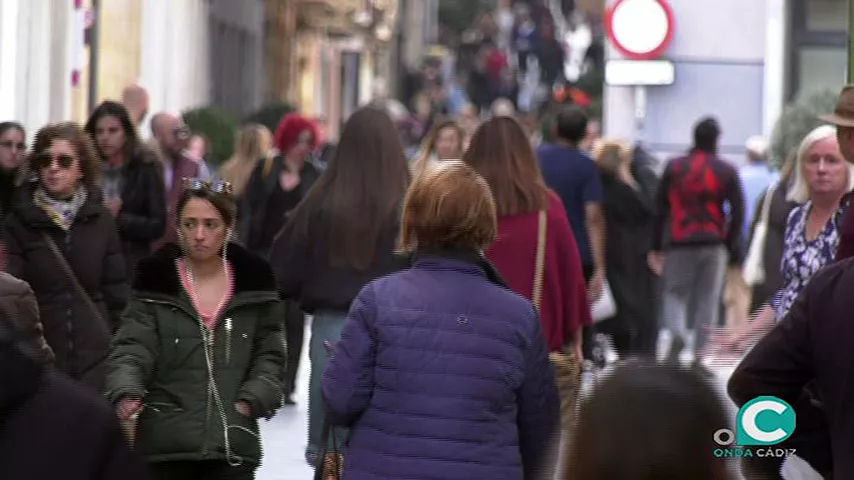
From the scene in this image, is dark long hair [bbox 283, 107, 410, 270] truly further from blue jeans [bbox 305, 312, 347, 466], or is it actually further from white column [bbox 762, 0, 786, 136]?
white column [bbox 762, 0, 786, 136]

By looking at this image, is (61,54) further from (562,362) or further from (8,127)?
(562,362)

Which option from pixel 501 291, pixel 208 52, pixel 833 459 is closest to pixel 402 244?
pixel 501 291

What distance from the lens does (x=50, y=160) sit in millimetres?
9547

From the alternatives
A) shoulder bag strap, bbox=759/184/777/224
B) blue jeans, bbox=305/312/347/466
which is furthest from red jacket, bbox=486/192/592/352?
shoulder bag strap, bbox=759/184/777/224

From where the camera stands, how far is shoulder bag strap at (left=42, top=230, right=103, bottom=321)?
891cm

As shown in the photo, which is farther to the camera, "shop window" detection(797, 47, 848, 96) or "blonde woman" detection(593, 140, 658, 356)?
"shop window" detection(797, 47, 848, 96)

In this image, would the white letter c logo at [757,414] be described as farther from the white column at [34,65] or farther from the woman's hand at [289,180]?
the white column at [34,65]

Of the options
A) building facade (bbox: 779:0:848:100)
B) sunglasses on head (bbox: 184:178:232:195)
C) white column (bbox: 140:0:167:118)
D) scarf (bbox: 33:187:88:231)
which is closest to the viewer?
sunglasses on head (bbox: 184:178:232:195)

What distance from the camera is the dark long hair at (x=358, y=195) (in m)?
8.89

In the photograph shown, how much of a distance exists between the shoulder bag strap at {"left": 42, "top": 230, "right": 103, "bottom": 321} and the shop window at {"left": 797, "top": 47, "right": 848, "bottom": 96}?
16065mm

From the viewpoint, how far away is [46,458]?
3297 mm

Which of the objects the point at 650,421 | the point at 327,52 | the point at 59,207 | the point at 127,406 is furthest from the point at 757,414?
the point at 327,52

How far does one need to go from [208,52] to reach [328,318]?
21829mm

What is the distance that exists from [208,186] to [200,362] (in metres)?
0.74
